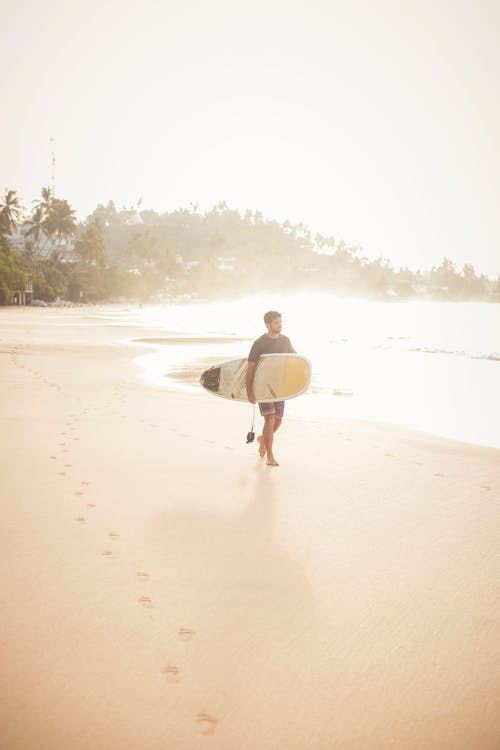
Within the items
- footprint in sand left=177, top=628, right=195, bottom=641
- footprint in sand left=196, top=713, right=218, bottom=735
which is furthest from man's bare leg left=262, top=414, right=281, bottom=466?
footprint in sand left=196, top=713, right=218, bottom=735

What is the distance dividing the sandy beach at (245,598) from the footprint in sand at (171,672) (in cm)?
1

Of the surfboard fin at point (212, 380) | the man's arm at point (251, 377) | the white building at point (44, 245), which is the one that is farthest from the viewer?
the white building at point (44, 245)

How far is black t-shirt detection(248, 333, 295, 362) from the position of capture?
8.59 metres

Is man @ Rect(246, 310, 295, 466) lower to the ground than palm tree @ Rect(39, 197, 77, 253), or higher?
lower

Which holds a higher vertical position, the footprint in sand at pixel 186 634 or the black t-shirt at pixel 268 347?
the black t-shirt at pixel 268 347

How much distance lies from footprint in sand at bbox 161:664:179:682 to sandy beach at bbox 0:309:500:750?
12mm

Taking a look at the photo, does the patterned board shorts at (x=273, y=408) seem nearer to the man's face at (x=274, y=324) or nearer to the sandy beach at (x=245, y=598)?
the sandy beach at (x=245, y=598)

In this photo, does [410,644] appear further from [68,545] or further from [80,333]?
[80,333]

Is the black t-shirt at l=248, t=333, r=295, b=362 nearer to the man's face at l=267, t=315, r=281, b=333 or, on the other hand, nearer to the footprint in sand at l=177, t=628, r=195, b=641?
the man's face at l=267, t=315, r=281, b=333

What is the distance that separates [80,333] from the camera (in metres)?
35.6

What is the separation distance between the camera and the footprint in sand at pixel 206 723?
321 centimetres

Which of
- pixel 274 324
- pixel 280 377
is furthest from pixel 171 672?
pixel 280 377

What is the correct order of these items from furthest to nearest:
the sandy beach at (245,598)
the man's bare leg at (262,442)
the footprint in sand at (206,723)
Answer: the man's bare leg at (262,442), the sandy beach at (245,598), the footprint in sand at (206,723)

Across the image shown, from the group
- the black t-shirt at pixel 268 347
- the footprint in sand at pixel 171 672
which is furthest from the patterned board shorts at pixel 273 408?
the footprint in sand at pixel 171 672
